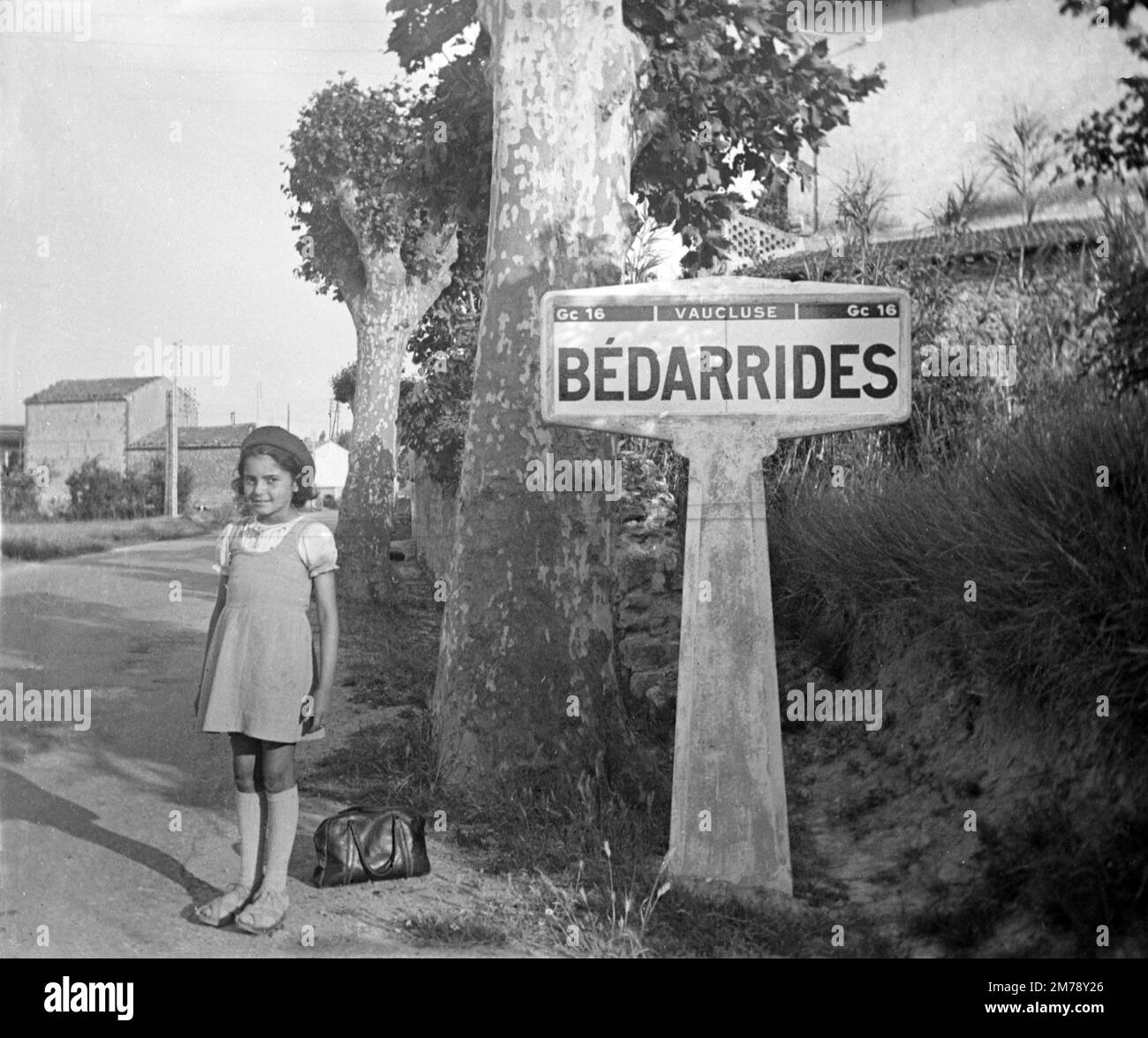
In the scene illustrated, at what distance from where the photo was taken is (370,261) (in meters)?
13.6

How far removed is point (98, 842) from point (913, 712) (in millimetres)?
3334

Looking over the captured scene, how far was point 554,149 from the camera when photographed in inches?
217

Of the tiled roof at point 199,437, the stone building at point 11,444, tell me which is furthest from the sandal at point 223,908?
the tiled roof at point 199,437

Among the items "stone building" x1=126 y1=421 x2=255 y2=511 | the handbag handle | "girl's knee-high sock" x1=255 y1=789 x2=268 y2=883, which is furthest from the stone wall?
the handbag handle

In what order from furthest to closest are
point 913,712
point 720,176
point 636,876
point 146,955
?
point 720,176 → point 913,712 → point 636,876 → point 146,955

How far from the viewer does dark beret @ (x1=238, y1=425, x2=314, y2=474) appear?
406 cm

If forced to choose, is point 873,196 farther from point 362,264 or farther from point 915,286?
point 362,264

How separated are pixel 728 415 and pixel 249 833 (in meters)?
2.12

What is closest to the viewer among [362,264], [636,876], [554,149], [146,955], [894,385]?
[146,955]

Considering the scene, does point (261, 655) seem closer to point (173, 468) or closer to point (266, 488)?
point (266, 488)

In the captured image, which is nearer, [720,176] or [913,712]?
[913,712]

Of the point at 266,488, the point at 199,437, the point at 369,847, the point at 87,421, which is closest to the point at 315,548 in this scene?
the point at 266,488

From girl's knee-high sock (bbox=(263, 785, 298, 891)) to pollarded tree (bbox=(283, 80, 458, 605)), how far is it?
8.94 meters

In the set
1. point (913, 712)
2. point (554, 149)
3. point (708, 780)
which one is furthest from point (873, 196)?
point (708, 780)
